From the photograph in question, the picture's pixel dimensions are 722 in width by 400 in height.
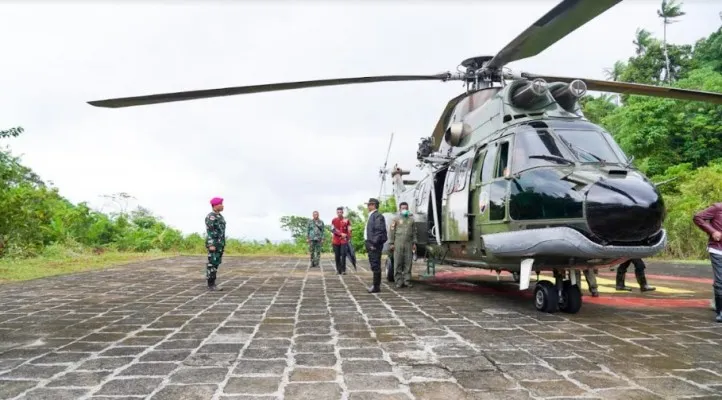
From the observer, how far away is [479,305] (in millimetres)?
6676

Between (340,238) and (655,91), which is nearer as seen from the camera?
(655,91)

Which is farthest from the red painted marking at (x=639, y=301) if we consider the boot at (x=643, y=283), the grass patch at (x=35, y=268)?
the grass patch at (x=35, y=268)

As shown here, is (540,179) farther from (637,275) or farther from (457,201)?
(637,275)

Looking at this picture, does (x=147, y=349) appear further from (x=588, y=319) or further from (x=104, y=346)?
(x=588, y=319)

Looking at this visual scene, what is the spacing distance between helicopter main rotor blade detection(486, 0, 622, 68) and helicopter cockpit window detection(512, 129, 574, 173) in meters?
1.01

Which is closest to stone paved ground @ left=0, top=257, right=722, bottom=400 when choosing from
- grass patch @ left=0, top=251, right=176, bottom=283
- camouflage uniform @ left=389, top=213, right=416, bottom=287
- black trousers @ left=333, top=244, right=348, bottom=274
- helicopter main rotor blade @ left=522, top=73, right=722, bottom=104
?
camouflage uniform @ left=389, top=213, right=416, bottom=287

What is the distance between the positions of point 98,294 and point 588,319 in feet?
23.3

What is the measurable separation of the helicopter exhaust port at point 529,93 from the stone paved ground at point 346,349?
Result: 2852 millimetres

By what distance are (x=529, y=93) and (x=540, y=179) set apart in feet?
5.10

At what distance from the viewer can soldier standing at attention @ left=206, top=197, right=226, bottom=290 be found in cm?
835

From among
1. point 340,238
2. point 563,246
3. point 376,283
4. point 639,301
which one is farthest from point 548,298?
point 340,238

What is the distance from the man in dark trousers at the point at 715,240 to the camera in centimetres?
559

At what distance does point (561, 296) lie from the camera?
607 centimetres

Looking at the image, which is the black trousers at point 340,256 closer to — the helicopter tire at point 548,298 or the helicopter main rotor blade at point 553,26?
the helicopter tire at point 548,298
